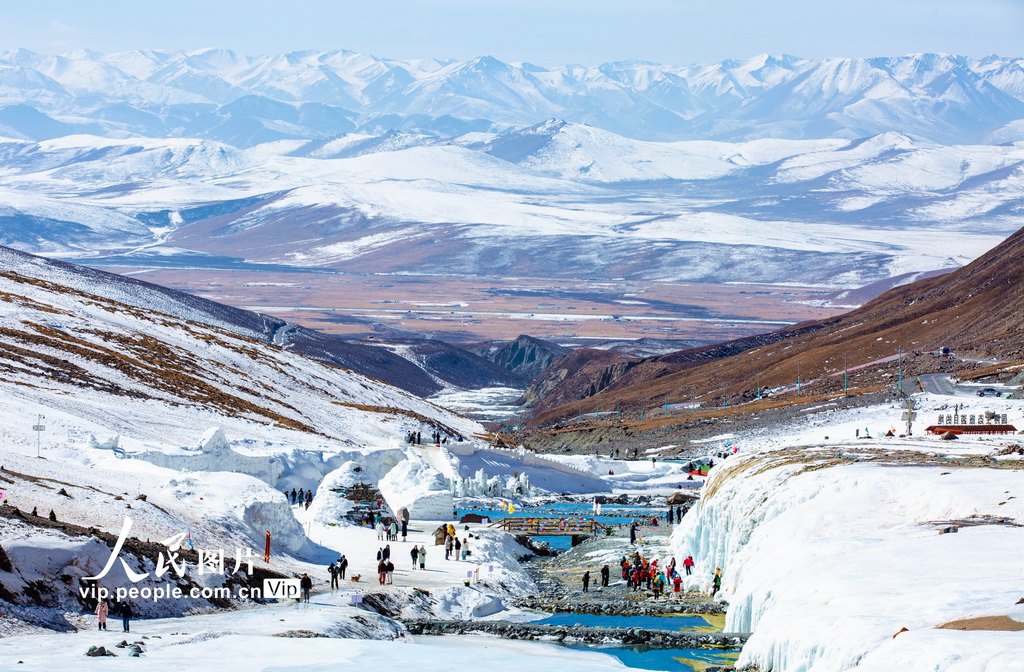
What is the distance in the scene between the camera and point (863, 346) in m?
106

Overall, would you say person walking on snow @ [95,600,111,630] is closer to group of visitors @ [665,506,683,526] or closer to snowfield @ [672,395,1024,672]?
snowfield @ [672,395,1024,672]

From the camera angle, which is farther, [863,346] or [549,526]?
[863,346]

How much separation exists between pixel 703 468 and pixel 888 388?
49.4 feet

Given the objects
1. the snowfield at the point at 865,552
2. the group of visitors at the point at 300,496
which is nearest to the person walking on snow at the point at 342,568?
the snowfield at the point at 865,552

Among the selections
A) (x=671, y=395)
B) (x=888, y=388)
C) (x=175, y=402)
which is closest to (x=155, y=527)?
(x=175, y=402)

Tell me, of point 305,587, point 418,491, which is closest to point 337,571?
point 305,587

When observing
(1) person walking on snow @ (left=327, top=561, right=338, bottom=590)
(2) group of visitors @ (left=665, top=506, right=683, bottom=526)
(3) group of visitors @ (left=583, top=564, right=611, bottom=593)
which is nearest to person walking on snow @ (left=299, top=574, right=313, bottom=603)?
(1) person walking on snow @ (left=327, top=561, right=338, bottom=590)

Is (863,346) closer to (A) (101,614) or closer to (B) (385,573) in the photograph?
(B) (385,573)

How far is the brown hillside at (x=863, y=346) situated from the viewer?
92.4 m

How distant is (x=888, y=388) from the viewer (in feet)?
244

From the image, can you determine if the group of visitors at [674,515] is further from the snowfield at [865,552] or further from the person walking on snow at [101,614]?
the person walking on snow at [101,614]

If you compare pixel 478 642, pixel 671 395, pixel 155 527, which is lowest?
pixel 478 642

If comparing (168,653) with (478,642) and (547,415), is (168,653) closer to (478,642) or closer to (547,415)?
(478,642)

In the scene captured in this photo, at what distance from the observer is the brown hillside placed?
9238 cm
